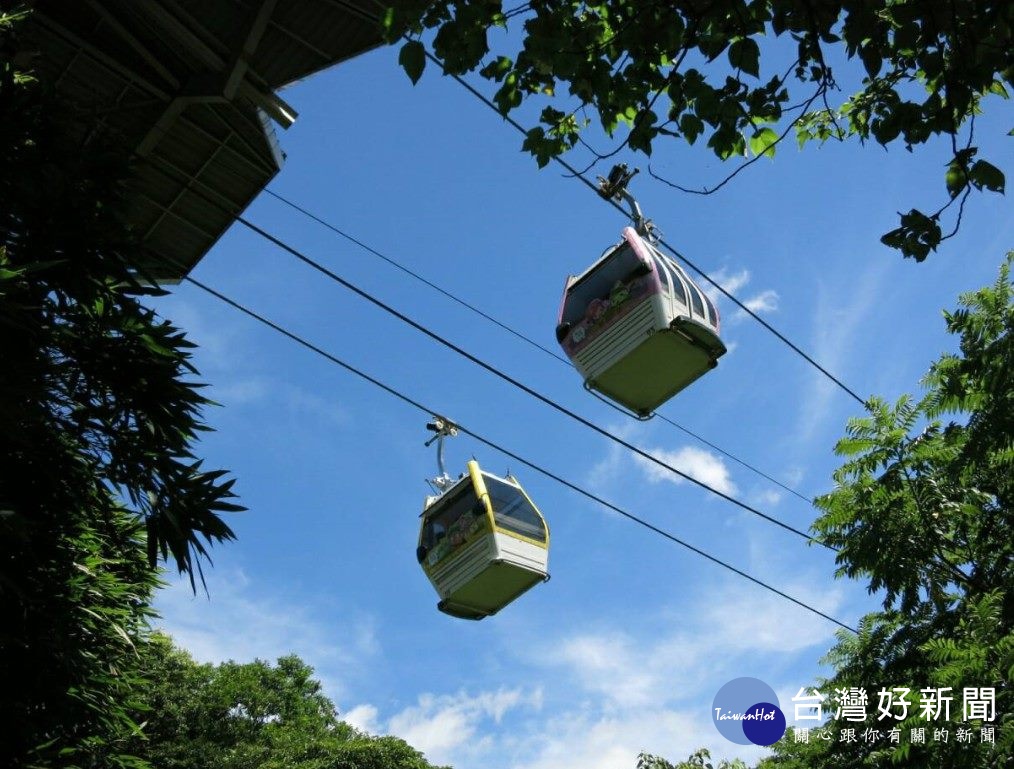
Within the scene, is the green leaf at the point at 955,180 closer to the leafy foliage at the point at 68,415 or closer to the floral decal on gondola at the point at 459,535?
the leafy foliage at the point at 68,415

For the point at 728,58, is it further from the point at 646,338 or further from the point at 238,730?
the point at 238,730

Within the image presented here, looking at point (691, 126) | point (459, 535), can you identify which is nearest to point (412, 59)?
point (691, 126)

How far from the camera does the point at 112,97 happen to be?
10.7 metres

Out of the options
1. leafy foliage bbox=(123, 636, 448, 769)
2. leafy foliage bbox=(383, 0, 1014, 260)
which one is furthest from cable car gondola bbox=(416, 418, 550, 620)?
leafy foliage bbox=(123, 636, 448, 769)

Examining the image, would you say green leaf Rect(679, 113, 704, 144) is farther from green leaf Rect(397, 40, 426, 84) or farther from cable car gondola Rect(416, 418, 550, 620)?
cable car gondola Rect(416, 418, 550, 620)

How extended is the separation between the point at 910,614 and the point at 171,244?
329 inches

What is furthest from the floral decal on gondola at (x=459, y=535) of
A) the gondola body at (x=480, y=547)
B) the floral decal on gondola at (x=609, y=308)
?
the floral decal on gondola at (x=609, y=308)

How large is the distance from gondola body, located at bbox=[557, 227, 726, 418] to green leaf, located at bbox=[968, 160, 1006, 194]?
19.6ft

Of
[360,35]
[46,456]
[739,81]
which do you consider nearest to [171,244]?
[360,35]

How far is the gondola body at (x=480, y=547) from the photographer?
521 inches

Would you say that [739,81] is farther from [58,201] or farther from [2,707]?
[2,707]

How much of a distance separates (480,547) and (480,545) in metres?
0.02

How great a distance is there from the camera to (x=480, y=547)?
43.4 ft

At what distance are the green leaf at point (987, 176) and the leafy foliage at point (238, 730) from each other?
73.1 feet
